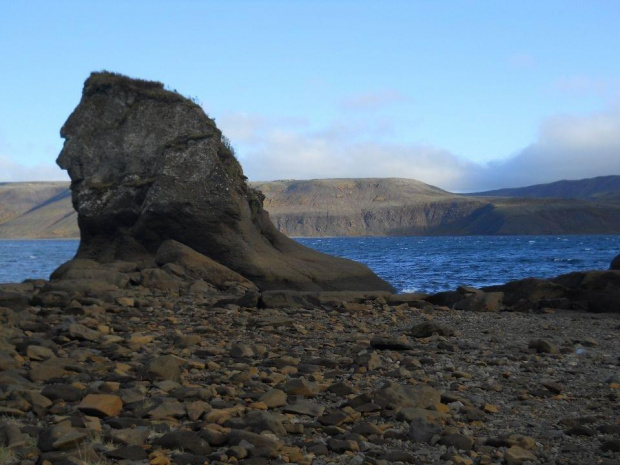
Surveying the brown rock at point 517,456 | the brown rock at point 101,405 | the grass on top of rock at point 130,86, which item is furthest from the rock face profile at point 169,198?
the brown rock at point 517,456

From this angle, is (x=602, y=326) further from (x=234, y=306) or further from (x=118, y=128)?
(x=118, y=128)

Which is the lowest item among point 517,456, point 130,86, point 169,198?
point 517,456

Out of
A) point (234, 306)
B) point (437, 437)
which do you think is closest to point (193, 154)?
point (234, 306)

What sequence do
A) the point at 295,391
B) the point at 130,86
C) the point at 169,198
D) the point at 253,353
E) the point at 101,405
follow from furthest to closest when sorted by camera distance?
the point at 130,86, the point at 169,198, the point at 253,353, the point at 295,391, the point at 101,405

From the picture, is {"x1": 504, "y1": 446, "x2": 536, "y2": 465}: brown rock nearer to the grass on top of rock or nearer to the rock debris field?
the rock debris field

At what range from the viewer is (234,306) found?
1547 centimetres

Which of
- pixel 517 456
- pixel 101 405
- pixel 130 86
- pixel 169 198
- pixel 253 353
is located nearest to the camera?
pixel 517 456

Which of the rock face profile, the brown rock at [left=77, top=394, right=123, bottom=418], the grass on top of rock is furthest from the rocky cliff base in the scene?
the grass on top of rock

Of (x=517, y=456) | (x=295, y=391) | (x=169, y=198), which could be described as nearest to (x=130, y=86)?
(x=169, y=198)

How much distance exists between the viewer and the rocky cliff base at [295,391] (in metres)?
5.85

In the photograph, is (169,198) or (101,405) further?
(169,198)

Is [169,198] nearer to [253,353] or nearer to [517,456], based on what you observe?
[253,353]

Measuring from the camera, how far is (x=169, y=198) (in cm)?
2231

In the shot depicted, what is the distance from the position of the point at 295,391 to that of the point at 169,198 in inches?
606
